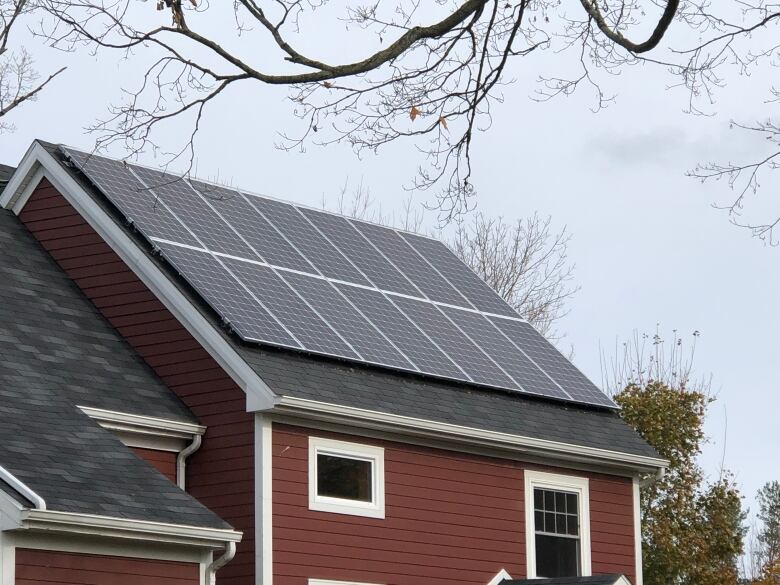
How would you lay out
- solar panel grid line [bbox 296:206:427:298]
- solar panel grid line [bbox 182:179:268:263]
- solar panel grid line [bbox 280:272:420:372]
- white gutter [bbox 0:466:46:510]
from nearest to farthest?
1. white gutter [bbox 0:466:46:510]
2. solar panel grid line [bbox 280:272:420:372]
3. solar panel grid line [bbox 182:179:268:263]
4. solar panel grid line [bbox 296:206:427:298]

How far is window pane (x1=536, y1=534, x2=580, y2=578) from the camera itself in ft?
71.7

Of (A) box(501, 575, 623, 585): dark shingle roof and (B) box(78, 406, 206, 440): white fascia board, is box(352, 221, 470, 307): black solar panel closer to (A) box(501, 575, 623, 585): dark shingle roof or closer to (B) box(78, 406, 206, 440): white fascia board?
(A) box(501, 575, 623, 585): dark shingle roof

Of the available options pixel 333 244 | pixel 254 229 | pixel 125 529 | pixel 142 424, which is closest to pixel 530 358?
pixel 333 244

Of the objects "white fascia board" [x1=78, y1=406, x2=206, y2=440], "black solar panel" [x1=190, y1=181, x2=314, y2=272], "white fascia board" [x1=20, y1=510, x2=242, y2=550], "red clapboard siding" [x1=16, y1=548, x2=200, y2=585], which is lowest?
"red clapboard siding" [x1=16, y1=548, x2=200, y2=585]

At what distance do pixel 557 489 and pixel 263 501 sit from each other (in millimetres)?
5540

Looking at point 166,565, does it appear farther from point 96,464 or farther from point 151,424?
point 151,424

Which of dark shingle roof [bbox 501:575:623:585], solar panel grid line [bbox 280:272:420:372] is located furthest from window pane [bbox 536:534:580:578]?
solar panel grid line [bbox 280:272:420:372]

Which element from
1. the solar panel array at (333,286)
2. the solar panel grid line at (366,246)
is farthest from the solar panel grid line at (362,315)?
the solar panel grid line at (366,246)

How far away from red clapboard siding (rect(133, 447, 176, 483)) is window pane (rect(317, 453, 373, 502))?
176cm

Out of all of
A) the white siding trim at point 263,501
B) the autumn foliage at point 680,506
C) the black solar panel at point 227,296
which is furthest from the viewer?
the autumn foliage at point 680,506

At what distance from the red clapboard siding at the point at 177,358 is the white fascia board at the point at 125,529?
1.70m

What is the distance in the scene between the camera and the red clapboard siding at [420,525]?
18516 millimetres

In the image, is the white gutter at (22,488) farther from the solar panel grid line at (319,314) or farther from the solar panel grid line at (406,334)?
the solar panel grid line at (406,334)

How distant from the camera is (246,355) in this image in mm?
18688
